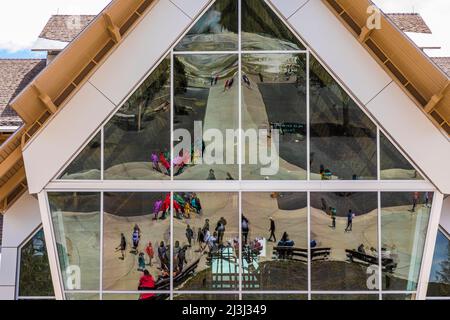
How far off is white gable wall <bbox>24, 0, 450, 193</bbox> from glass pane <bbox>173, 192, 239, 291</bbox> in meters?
2.64

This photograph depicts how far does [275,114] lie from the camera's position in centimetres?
1357

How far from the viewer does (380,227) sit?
1332 cm

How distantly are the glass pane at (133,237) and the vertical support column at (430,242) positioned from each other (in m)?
5.41

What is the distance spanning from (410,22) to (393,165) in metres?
9.21

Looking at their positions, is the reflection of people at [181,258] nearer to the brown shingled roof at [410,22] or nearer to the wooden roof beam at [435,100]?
the wooden roof beam at [435,100]

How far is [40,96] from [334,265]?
7.10 meters

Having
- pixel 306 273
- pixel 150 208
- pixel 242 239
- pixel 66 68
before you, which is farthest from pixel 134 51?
pixel 306 273

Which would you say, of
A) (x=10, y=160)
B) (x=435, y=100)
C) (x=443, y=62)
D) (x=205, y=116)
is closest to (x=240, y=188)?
(x=205, y=116)

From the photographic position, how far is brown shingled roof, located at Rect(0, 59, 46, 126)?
58.5ft

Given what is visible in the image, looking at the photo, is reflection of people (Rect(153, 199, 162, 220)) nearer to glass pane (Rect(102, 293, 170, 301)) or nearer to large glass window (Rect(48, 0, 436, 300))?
large glass window (Rect(48, 0, 436, 300))

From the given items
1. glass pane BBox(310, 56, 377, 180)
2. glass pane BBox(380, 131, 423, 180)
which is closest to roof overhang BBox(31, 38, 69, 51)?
glass pane BBox(310, 56, 377, 180)

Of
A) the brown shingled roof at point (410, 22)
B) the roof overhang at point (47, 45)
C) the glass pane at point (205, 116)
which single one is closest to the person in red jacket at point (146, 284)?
the glass pane at point (205, 116)
